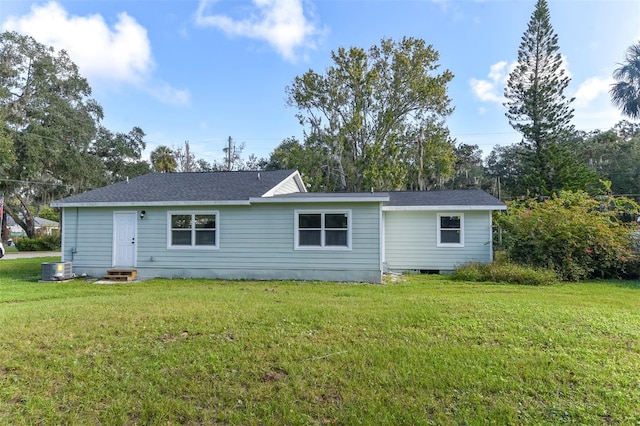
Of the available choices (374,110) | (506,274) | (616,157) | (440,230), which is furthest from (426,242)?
(616,157)

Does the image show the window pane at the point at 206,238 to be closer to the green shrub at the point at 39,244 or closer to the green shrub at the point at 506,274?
the green shrub at the point at 506,274

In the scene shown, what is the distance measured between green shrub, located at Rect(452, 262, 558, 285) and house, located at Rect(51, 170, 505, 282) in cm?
109

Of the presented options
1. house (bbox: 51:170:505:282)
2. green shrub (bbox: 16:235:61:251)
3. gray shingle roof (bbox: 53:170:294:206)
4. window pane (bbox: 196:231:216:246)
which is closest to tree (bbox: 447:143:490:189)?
house (bbox: 51:170:505:282)

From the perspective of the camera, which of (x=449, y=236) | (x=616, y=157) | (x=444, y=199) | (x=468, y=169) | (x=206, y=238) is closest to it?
(x=206, y=238)

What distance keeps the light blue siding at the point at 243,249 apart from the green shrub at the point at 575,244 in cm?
502

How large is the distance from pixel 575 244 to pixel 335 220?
711cm

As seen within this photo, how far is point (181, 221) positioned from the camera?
11.1m

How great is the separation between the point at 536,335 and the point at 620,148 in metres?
39.6

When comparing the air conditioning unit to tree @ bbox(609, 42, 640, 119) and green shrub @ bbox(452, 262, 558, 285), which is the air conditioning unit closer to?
green shrub @ bbox(452, 262, 558, 285)

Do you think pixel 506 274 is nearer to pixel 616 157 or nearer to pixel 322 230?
pixel 322 230

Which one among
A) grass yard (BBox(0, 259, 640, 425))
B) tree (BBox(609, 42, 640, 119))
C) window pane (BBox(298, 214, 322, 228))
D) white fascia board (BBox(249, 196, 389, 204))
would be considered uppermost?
tree (BBox(609, 42, 640, 119))

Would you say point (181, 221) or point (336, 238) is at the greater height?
point (181, 221)

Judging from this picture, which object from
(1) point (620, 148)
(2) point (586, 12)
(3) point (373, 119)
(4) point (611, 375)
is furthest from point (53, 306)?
(1) point (620, 148)

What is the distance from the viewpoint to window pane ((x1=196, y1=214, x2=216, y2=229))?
36.1 feet
